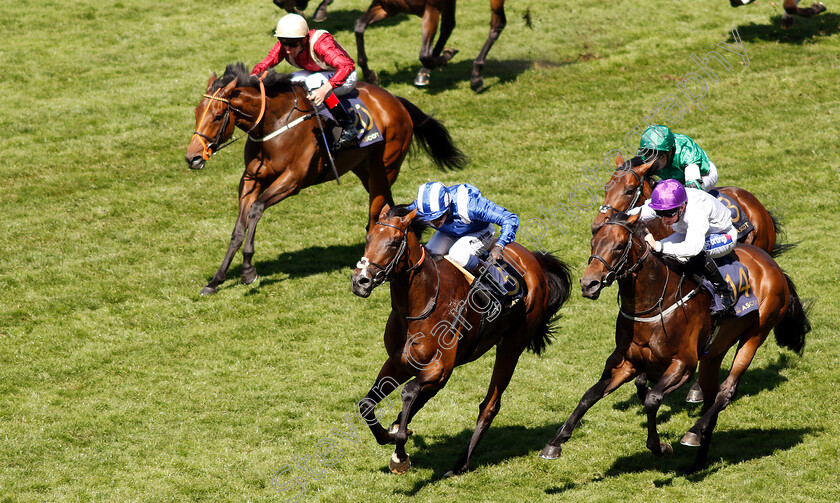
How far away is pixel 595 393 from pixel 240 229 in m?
5.22

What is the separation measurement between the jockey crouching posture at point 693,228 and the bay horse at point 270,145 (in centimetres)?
479

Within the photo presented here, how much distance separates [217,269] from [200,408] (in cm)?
304

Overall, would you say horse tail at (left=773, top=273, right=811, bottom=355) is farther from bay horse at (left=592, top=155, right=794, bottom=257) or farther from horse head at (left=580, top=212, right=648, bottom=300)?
horse head at (left=580, top=212, right=648, bottom=300)

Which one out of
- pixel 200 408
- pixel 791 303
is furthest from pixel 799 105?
pixel 200 408

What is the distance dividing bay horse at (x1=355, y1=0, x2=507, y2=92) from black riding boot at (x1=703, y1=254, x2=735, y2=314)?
978cm

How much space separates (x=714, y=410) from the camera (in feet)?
23.7

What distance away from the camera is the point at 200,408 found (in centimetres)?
834

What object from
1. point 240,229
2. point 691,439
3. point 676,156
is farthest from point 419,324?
point 240,229

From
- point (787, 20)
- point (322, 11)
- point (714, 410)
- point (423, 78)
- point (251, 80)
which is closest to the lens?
point (714, 410)

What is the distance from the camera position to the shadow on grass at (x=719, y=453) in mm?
7216

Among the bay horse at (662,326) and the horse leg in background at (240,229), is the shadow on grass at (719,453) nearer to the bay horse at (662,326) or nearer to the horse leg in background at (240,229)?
the bay horse at (662,326)

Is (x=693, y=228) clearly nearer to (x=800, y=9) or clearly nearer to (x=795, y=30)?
(x=800, y=9)

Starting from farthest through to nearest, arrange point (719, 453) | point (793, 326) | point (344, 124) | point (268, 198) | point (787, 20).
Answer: point (787, 20) < point (344, 124) < point (268, 198) < point (793, 326) < point (719, 453)

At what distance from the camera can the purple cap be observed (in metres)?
6.64
